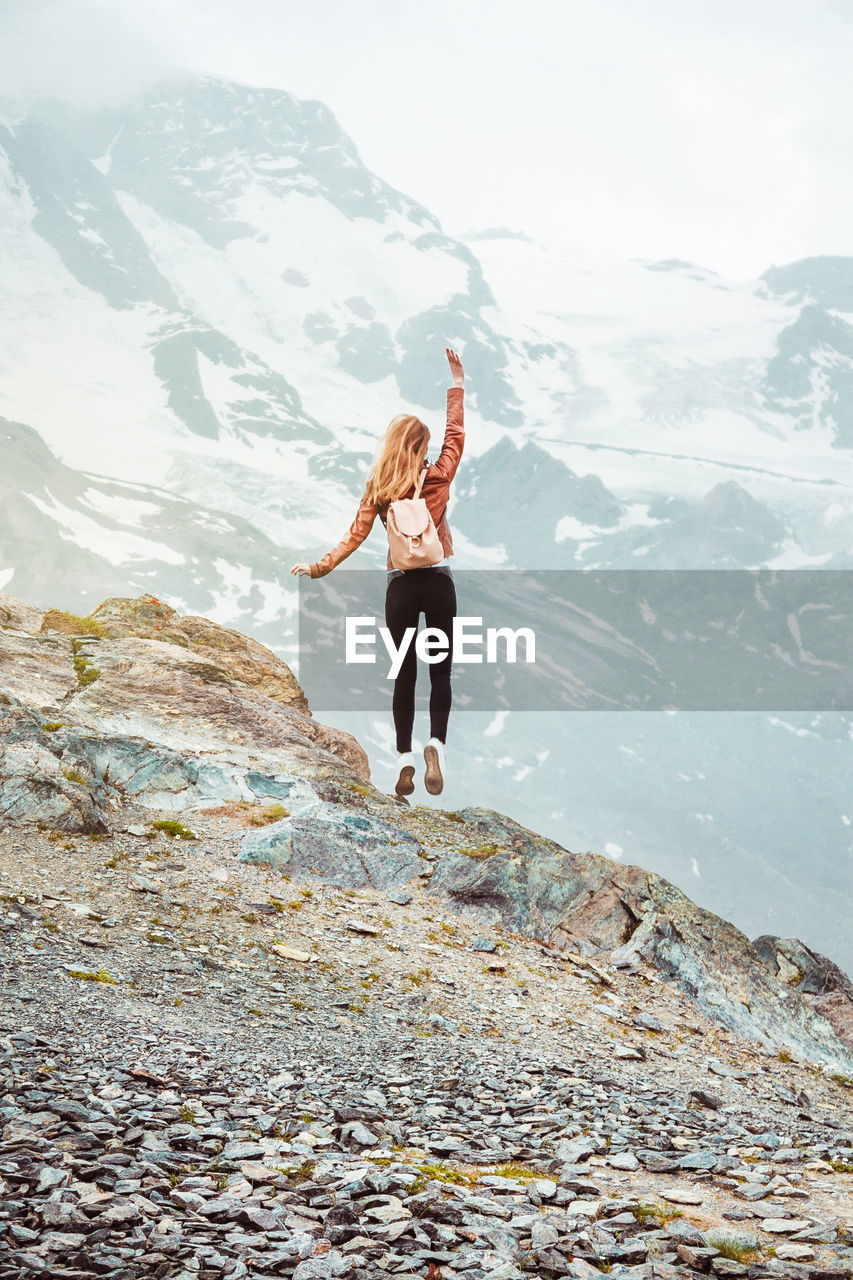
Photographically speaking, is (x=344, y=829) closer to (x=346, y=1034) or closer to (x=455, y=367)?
(x=346, y=1034)

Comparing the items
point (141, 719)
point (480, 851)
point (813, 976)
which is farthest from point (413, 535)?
point (813, 976)

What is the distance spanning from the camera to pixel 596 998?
504 inches

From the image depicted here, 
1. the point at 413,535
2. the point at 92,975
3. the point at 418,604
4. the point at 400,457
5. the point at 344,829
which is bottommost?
the point at 92,975

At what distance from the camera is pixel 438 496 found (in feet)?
42.8

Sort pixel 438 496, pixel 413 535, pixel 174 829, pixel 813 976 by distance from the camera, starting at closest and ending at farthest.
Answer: pixel 413 535
pixel 438 496
pixel 174 829
pixel 813 976

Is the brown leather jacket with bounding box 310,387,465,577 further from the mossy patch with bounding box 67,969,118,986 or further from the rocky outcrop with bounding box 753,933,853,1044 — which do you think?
the rocky outcrop with bounding box 753,933,853,1044

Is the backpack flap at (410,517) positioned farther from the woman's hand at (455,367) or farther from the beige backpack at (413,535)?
the woman's hand at (455,367)

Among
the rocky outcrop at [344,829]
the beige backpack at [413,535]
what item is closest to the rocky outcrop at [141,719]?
the rocky outcrop at [344,829]

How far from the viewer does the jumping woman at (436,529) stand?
12.8 metres

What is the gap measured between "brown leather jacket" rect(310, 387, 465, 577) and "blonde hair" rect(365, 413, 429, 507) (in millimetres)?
162

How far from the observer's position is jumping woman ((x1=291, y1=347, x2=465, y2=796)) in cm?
1277

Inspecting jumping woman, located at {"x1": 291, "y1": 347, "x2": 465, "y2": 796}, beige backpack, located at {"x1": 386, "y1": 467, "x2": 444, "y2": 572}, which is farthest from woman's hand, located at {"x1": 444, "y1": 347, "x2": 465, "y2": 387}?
beige backpack, located at {"x1": 386, "y1": 467, "x2": 444, "y2": 572}

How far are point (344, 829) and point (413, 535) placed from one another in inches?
249

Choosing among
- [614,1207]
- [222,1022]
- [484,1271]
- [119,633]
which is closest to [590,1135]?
[614,1207]
